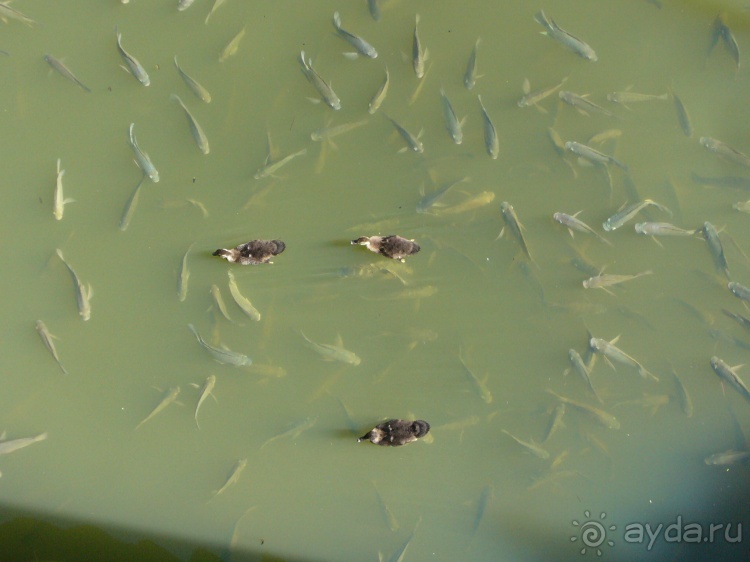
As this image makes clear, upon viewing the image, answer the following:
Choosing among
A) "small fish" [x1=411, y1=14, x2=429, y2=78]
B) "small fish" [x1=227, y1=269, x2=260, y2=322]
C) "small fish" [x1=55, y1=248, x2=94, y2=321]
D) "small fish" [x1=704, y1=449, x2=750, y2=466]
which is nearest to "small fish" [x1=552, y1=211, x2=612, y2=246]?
"small fish" [x1=411, y1=14, x2=429, y2=78]

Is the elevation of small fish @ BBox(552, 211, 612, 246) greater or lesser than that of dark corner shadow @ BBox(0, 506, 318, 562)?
greater

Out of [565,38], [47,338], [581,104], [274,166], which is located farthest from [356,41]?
[47,338]

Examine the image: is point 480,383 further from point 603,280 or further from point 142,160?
point 142,160

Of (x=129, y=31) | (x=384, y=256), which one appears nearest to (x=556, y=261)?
(x=384, y=256)

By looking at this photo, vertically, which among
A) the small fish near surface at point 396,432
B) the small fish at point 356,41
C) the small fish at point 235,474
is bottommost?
the small fish at point 235,474

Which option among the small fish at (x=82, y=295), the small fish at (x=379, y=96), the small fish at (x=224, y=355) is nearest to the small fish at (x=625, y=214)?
the small fish at (x=379, y=96)

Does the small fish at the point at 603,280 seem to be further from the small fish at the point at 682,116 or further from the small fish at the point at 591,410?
the small fish at the point at 682,116

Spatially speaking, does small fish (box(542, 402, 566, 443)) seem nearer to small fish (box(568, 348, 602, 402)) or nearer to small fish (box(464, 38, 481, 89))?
small fish (box(568, 348, 602, 402))
